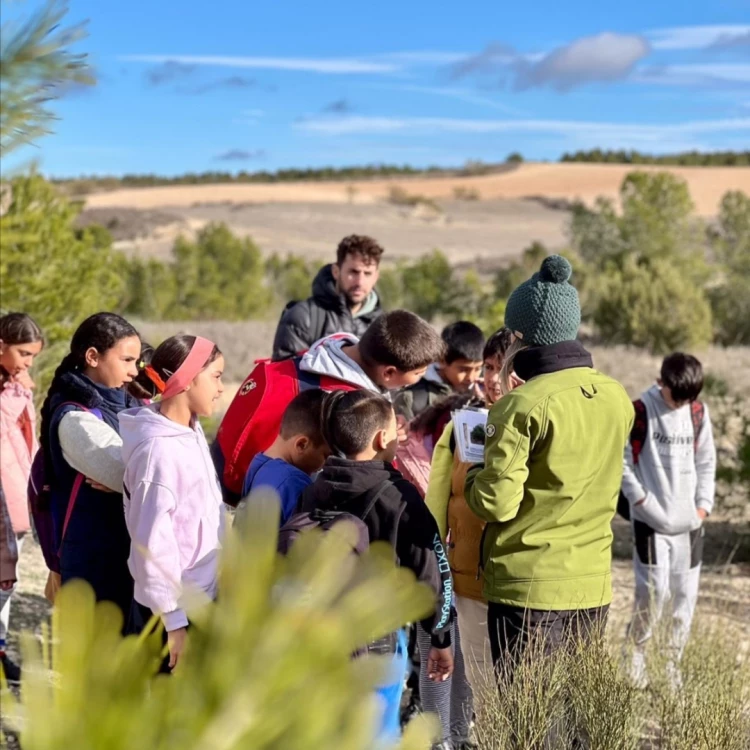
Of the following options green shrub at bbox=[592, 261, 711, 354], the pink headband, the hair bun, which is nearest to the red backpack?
the pink headband

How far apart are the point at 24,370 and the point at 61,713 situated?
3.55 m

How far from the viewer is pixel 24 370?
417 centimetres

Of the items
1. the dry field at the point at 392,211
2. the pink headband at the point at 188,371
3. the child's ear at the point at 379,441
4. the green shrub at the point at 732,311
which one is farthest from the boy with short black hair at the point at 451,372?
the dry field at the point at 392,211

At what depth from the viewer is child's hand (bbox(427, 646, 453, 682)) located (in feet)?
10.1

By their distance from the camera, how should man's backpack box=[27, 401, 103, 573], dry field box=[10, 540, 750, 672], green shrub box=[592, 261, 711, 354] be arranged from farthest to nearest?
green shrub box=[592, 261, 711, 354], dry field box=[10, 540, 750, 672], man's backpack box=[27, 401, 103, 573]

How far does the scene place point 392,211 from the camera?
3273 inches

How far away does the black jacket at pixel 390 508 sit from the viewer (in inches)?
109

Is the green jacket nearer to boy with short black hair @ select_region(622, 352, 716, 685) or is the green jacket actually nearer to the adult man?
boy with short black hair @ select_region(622, 352, 716, 685)

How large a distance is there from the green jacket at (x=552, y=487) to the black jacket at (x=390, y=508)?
17 cm

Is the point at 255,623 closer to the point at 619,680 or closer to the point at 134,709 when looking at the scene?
the point at 134,709

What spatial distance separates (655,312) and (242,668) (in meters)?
20.3

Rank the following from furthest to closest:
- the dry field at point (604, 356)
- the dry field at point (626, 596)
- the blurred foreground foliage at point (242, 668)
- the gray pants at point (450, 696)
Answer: the dry field at point (604, 356)
the dry field at point (626, 596)
the gray pants at point (450, 696)
the blurred foreground foliage at point (242, 668)

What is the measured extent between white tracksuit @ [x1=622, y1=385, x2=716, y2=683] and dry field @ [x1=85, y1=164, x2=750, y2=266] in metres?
45.3

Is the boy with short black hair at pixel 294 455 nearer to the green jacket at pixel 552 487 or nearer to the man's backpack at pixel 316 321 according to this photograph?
the green jacket at pixel 552 487
